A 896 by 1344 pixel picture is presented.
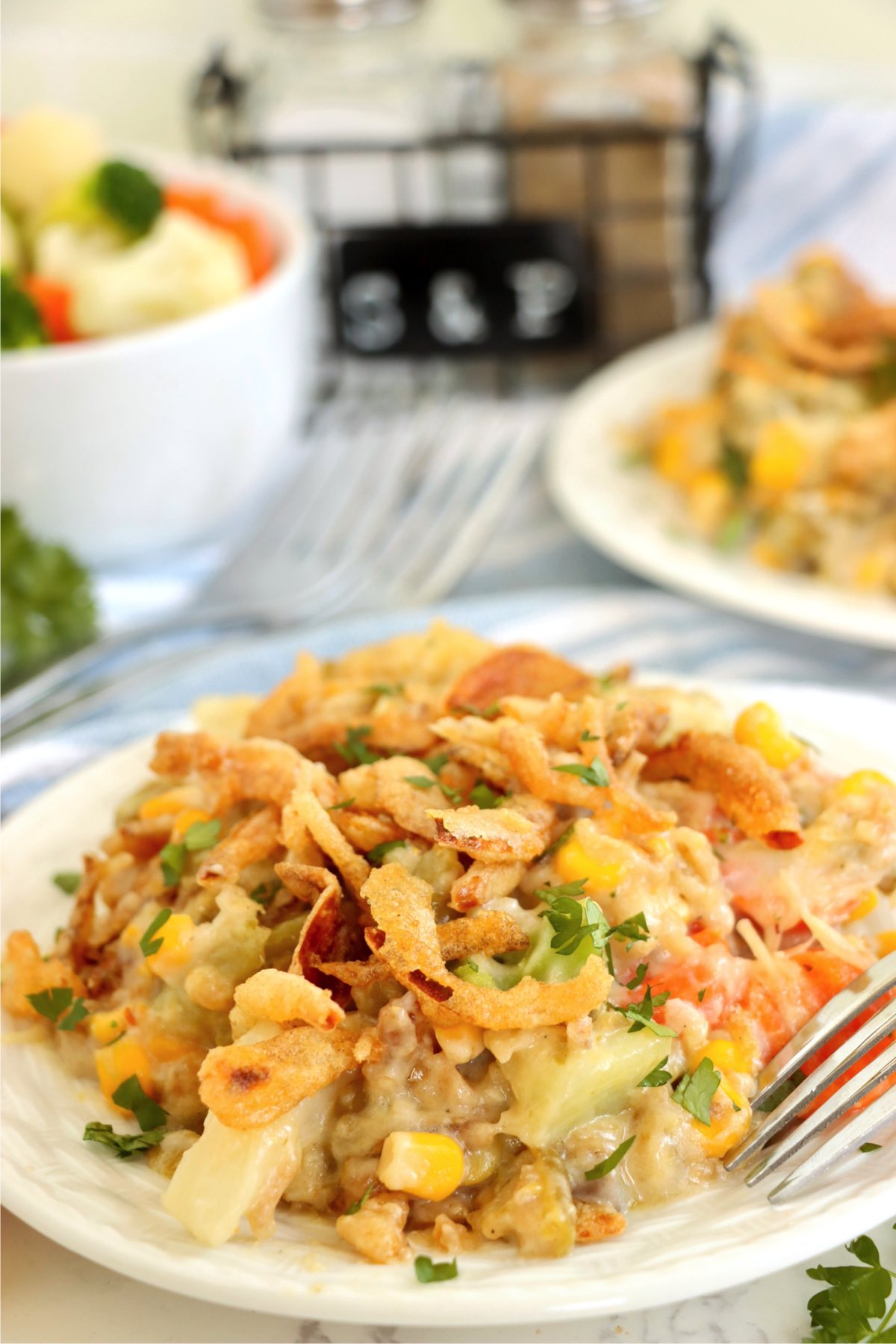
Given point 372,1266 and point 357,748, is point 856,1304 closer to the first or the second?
point 372,1266

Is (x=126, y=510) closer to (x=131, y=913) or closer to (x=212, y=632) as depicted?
(x=212, y=632)

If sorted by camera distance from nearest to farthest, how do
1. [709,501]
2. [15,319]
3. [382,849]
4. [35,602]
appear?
1. [382,849]
2. [35,602]
3. [15,319]
4. [709,501]

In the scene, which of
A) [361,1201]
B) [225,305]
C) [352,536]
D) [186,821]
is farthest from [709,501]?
[361,1201]

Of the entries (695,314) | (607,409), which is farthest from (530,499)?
(695,314)

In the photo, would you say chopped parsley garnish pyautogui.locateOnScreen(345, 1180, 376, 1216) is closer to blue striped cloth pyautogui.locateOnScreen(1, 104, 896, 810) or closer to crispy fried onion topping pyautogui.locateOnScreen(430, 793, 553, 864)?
crispy fried onion topping pyautogui.locateOnScreen(430, 793, 553, 864)

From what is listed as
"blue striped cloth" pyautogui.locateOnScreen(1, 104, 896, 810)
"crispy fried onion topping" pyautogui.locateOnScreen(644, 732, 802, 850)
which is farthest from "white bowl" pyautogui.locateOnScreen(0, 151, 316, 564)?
"crispy fried onion topping" pyautogui.locateOnScreen(644, 732, 802, 850)

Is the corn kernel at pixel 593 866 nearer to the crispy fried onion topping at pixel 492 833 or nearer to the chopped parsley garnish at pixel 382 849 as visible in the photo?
the crispy fried onion topping at pixel 492 833
